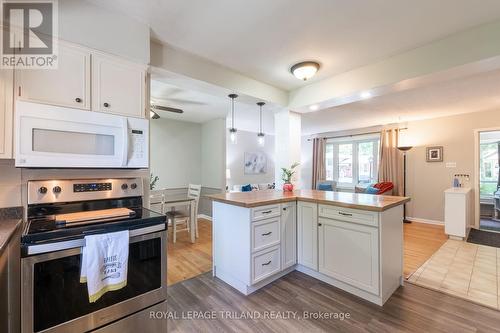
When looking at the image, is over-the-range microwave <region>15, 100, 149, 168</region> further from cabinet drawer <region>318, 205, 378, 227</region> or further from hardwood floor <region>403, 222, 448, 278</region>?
hardwood floor <region>403, 222, 448, 278</region>

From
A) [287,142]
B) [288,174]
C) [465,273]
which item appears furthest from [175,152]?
[465,273]

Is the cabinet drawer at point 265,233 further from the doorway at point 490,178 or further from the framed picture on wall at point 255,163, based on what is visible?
the doorway at point 490,178

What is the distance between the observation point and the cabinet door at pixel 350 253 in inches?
80.0

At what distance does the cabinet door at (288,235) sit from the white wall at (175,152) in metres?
3.62

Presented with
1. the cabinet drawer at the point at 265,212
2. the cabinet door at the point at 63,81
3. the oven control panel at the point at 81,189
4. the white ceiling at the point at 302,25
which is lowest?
the cabinet drawer at the point at 265,212

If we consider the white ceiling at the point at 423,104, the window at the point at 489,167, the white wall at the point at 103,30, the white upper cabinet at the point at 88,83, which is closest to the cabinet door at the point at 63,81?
the white upper cabinet at the point at 88,83

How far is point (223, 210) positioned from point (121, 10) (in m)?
2.03

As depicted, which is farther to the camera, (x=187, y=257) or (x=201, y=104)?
(x=201, y=104)

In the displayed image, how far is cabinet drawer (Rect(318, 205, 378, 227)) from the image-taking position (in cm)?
204

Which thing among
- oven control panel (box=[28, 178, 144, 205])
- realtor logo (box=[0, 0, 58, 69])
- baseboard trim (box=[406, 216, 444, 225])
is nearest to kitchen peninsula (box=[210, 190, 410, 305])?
oven control panel (box=[28, 178, 144, 205])

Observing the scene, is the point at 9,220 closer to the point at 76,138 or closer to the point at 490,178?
the point at 76,138

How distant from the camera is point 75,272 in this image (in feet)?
4.09

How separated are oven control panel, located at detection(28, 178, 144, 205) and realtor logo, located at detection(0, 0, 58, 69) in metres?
0.77

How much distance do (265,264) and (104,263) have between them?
1.52 m
